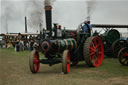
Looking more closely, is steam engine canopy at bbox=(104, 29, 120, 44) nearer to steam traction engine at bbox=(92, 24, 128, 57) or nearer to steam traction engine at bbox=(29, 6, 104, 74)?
steam traction engine at bbox=(92, 24, 128, 57)

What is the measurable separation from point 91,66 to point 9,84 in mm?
3355

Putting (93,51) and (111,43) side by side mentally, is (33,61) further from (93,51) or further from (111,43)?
(111,43)

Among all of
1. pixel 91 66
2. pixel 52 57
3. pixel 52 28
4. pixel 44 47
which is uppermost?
pixel 52 28

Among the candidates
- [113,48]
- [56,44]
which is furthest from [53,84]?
[113,48]

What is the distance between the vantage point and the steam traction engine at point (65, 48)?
5930 millimetres

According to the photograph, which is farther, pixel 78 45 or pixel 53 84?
pixel 78 45

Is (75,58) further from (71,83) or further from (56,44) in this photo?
(71,83)

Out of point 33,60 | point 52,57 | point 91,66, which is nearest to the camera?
point 33,60

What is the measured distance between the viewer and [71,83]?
453 centimetres

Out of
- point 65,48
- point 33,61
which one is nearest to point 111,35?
point 65,48

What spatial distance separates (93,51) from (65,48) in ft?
3.95

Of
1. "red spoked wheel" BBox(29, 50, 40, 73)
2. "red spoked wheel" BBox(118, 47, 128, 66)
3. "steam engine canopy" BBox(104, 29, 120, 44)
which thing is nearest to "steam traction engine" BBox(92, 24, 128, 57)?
"steam engine canopy" BBox(104, 29, 120, 44)

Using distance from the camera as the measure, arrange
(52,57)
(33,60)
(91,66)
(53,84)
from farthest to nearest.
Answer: (91,66) → (52,57) → (33,60) → (53,84)

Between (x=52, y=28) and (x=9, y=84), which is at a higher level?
(x=52, y=28)
